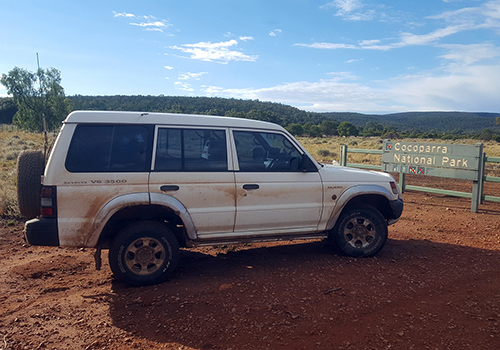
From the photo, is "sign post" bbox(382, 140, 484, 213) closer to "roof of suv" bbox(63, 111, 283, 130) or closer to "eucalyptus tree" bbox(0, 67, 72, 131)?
"roof of suv" bbox(63, 111, 283, 130)

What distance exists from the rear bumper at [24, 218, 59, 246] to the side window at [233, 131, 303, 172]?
90.4 inches

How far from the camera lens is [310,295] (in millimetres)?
4520

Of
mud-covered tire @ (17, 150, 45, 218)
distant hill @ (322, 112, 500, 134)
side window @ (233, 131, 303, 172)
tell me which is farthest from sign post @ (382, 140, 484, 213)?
distant hill @ (322, 112, 500, 134)

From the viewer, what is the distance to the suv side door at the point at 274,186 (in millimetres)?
5242

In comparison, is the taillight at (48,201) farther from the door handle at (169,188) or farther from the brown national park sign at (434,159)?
the brown national park sign at (434,159)

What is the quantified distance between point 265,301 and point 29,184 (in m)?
2.94

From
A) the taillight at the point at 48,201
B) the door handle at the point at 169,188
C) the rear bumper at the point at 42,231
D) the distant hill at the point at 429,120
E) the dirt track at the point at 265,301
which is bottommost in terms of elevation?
the dirt track at the point at 265,301

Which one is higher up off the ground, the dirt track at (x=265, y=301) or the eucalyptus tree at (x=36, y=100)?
the eucalyptus tree at (x=36, y=100)

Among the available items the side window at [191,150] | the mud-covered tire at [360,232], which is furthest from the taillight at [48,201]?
the mud-covered tire at [360,232]

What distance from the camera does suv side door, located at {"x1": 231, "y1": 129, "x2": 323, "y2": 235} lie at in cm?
524

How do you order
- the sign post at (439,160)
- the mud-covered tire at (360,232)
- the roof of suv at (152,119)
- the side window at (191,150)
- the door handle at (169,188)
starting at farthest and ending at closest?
the sign post at (439,160) → the mud-covered tire at (360,232) → the side window at (191,150) → the door handle at (169,188) → the roof of suv at (152,119)

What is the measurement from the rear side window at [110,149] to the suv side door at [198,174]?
0.16m

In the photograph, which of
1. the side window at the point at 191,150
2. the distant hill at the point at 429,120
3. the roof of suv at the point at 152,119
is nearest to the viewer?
the roof of suv at the point at 152,119

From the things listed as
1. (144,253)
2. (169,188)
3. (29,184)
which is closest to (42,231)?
(29,184)
